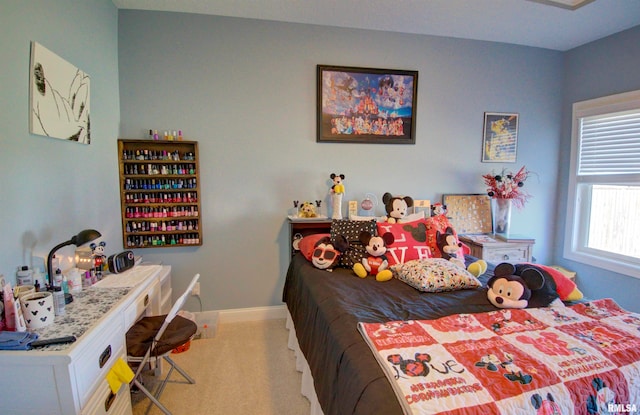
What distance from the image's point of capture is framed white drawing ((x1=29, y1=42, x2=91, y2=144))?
156cm

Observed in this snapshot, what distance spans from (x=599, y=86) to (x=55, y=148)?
180 inches

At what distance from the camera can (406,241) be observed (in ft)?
7.77

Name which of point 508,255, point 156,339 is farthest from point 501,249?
point 156,339

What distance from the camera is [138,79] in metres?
2.58

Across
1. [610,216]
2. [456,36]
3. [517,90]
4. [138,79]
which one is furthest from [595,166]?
[138,79]

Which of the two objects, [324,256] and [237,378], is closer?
[237,378]

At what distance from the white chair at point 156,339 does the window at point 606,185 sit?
374 centimetres

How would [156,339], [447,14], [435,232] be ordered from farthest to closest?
[447,14]
[435,232]
[156,339]

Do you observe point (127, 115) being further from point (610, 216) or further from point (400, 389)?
→ point (610, 216)

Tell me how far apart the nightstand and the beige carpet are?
6.52 feet

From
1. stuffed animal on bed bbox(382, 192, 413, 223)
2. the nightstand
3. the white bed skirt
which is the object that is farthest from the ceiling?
the white bed skirt

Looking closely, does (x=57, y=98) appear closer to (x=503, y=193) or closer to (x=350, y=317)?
(x=350, y=317)

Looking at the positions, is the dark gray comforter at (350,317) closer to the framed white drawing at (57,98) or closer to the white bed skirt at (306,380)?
the white bed skirt at (306,380)

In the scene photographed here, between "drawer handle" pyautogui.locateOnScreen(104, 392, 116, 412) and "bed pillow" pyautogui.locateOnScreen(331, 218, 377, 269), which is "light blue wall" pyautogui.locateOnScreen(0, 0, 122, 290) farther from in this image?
"bed pillow" pyautogui.locateOnScreen(331, 218, 377, 269)
